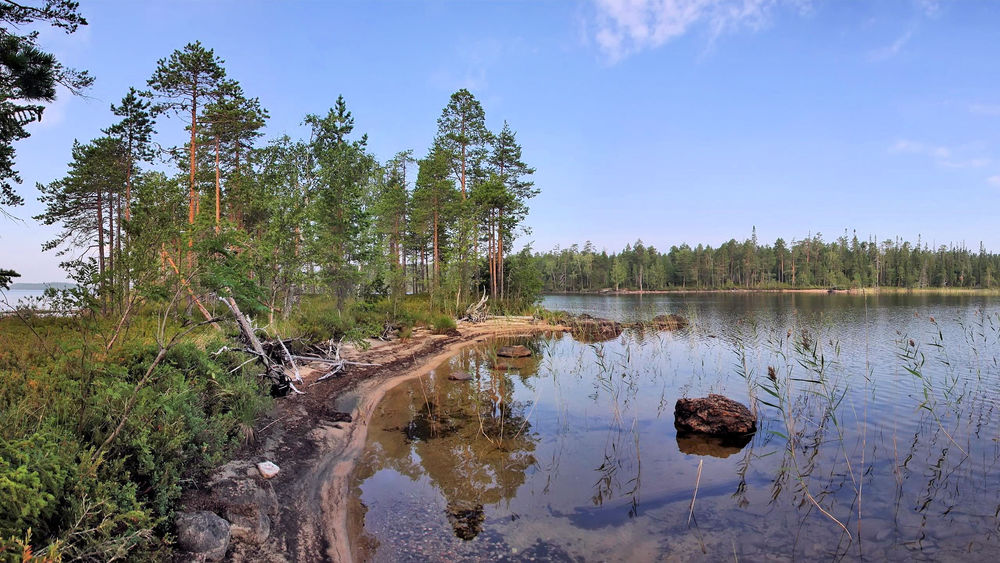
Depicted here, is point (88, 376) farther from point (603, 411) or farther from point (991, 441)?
point (991, 441)

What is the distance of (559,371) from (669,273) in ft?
371

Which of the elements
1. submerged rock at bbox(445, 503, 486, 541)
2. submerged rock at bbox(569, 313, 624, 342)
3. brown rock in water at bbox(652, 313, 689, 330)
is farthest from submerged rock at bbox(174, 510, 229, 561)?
brown rock in water at bbox(652, 313, 689, 330)

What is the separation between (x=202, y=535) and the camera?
443cm

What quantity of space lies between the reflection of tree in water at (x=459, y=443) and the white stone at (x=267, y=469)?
1.55 m

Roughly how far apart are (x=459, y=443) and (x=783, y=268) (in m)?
123

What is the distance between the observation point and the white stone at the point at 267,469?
6.50 m

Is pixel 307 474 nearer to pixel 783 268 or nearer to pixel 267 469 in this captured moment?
pixel 267 469

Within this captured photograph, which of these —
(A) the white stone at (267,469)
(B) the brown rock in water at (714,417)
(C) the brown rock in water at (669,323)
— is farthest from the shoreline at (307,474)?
(C) the brown rock in water at (669,323)

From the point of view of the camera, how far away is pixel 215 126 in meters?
20.1

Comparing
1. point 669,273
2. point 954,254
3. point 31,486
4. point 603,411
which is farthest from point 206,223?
point 954,254

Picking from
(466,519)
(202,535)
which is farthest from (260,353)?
(466,519)

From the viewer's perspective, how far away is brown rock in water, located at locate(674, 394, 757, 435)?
968cm

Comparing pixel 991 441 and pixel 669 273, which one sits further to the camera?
pixel 669 273

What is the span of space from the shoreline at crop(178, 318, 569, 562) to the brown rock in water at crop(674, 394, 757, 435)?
7.20 m
